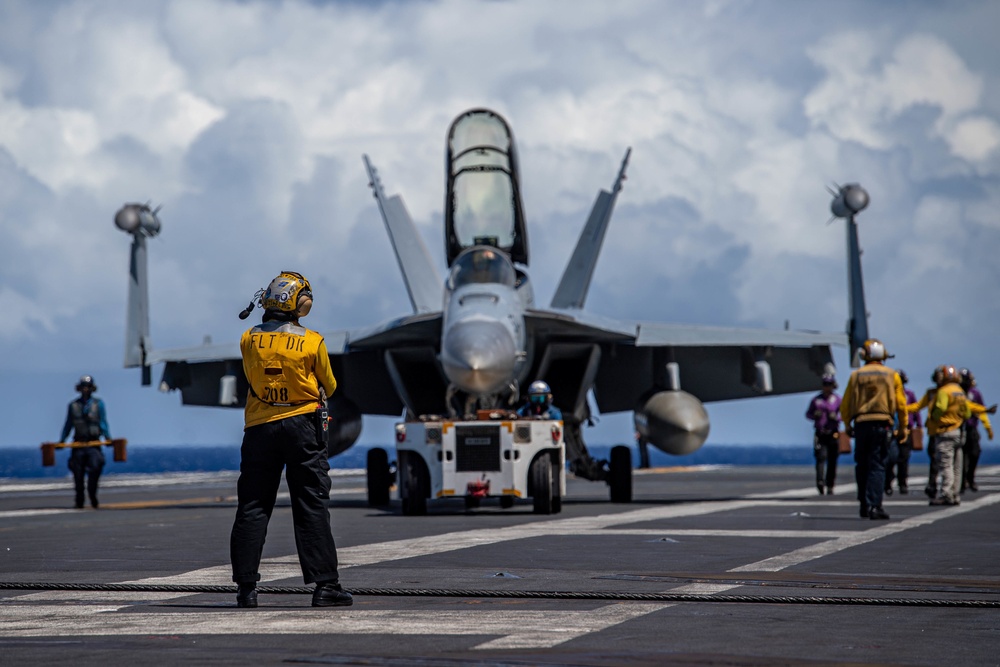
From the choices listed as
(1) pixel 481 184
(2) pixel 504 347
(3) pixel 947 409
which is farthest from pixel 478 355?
(3) pixel 947 409

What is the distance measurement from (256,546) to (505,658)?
227 cm

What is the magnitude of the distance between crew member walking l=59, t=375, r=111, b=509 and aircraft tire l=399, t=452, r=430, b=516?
5635 millimetres

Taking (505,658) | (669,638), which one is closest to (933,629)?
(669,638)

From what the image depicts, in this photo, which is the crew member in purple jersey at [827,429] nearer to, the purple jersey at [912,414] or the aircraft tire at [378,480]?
the purple jersey at [912,414]

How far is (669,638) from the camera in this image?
580 centimetres

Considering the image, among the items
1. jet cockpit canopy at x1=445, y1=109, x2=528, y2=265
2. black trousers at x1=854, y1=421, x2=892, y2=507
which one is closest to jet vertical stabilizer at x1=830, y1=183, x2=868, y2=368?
jet cockpit canopy at x1=445, y1=109, x2=528, y2=265

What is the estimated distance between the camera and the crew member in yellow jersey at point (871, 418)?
46.3 ft

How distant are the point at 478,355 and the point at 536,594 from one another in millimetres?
9126

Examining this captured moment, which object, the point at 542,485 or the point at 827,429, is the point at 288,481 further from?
the point at 827,429

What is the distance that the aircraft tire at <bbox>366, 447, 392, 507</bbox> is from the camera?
18.7 meters

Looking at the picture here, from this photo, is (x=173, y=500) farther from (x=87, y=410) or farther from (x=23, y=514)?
(x=23, y=514)

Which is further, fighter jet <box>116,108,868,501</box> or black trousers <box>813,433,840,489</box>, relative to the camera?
black trousers <box>813,433,840,489</box>

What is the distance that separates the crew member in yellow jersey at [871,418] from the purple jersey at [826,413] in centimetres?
652

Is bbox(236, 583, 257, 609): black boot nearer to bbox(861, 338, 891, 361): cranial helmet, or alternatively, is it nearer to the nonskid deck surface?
the nonskid deck surface
